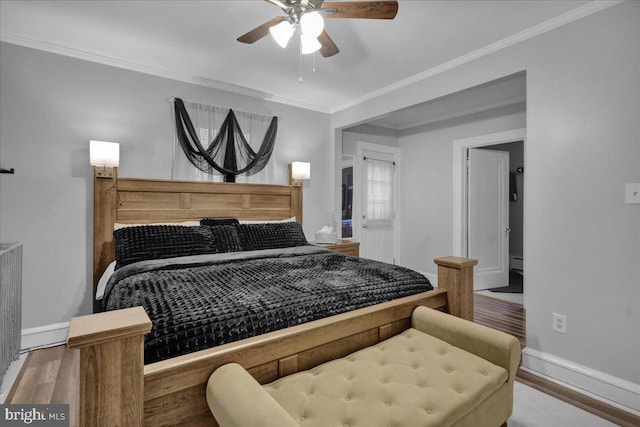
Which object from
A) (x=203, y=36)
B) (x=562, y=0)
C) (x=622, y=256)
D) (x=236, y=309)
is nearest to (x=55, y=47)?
(x=203, y=36)

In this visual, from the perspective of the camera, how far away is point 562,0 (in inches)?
83.4

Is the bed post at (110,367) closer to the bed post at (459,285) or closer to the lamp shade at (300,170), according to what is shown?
the bed post at (459,285)

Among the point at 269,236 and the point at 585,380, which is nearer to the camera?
the point at 585,380

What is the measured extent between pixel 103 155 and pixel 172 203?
72cm

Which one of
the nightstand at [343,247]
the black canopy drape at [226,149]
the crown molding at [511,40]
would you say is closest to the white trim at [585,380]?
the nightstand at [343,247]

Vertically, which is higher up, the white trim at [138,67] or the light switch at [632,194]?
the white trim at [138,67]

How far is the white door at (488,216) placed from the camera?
14.5ft

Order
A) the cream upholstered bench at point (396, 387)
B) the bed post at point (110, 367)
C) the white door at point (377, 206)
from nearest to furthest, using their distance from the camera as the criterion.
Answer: the bed post at point (110, 367) → the cream upholstered bench at point (396, 387) → the white door at point (377, 206)

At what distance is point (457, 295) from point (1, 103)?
146 inches

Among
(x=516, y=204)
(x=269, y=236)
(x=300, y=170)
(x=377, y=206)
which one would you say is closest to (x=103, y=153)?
(x=269, y=236)

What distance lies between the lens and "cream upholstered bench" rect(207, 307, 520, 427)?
1.04 metres

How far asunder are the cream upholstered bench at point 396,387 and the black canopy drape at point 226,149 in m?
2.56

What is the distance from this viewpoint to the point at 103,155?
2.74m

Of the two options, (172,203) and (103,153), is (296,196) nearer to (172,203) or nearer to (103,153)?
(172,203)
